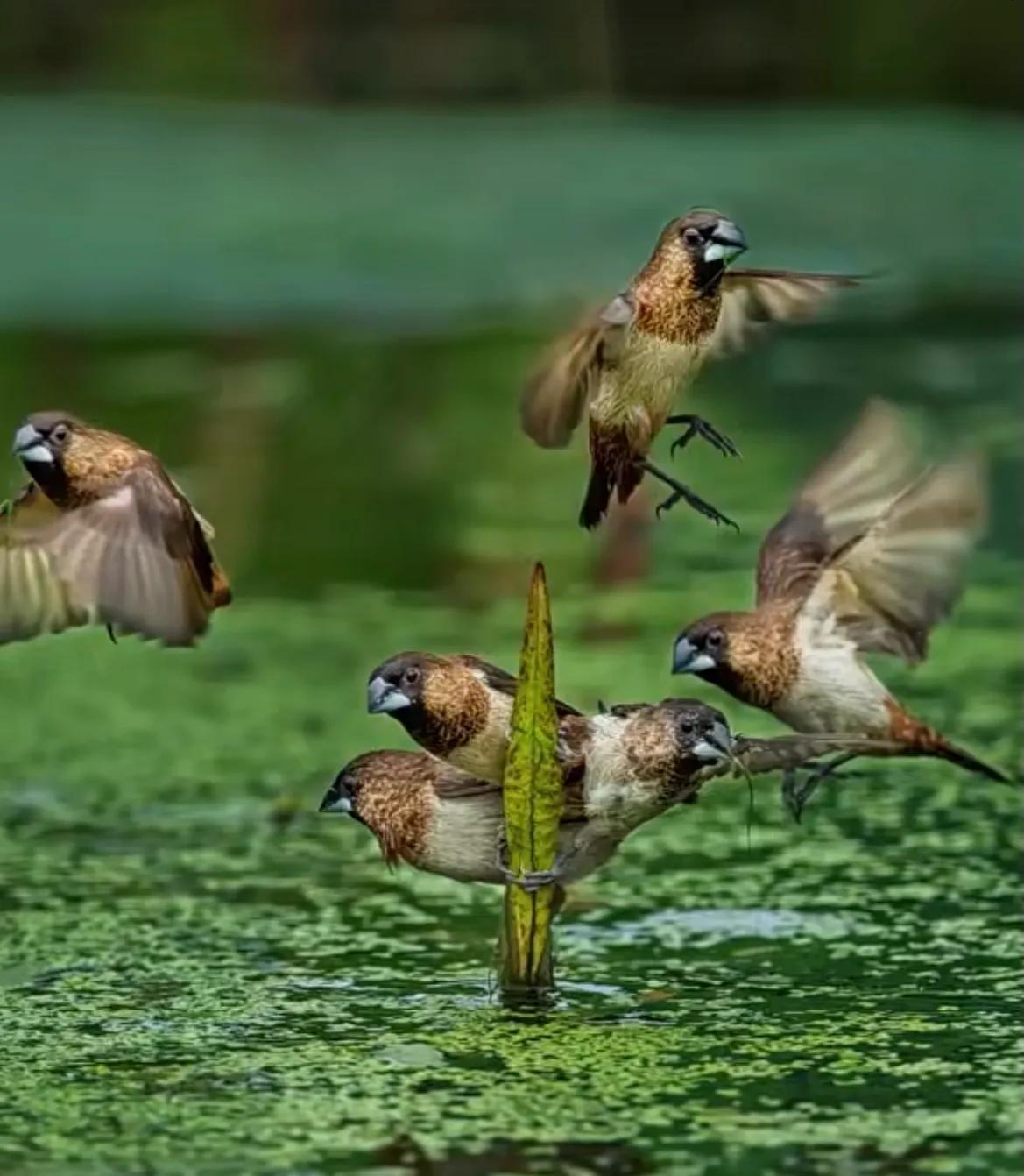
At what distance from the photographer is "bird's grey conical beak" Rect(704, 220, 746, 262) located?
4.32 m

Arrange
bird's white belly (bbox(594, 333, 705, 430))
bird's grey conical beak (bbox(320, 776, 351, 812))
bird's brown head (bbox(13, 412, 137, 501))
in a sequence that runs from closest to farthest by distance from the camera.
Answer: bird's white belly (bbox(594, 333, 705, 430)) < bird's brown head (bbox(13, 412, 137, 501)) < bird's grey conical beak (bbox(320, 776, 351, 812))

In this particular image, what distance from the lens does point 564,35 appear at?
52.6 ft

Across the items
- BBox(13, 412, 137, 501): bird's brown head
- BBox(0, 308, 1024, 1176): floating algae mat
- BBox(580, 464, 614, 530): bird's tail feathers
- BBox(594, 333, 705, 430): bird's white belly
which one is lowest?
BBox(0, 308, 1024, 1176): floating algae mat

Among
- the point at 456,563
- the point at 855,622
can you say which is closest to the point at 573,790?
the point at 855,622

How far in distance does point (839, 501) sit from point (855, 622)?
1.00 ft

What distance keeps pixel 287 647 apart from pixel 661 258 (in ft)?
10.1

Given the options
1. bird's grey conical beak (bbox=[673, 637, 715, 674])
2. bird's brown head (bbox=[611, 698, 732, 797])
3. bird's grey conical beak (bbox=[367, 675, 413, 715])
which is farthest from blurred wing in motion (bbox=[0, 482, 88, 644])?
bird's grey conical beak (bbox=[673, 637, 715, 674])

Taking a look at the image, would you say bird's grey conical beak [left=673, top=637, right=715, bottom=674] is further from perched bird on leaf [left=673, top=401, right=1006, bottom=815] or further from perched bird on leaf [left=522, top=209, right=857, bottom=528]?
perched bird on leaf [left=522, top=209, right=857, bottom=528]

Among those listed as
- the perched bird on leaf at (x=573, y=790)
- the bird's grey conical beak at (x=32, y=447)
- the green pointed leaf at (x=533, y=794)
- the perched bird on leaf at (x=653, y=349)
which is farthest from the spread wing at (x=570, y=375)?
the bird's grey conical beak at (x=32, y=447)

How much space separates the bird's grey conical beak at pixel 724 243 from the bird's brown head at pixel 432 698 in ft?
2.20

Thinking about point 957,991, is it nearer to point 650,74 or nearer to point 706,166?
point 706,166

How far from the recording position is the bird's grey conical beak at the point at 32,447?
178 inches

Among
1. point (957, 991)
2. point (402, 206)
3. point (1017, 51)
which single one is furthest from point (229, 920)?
point (1017, 51)

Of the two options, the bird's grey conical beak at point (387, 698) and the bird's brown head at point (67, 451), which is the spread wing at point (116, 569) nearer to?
the bird's brown head at point (67, 451)
